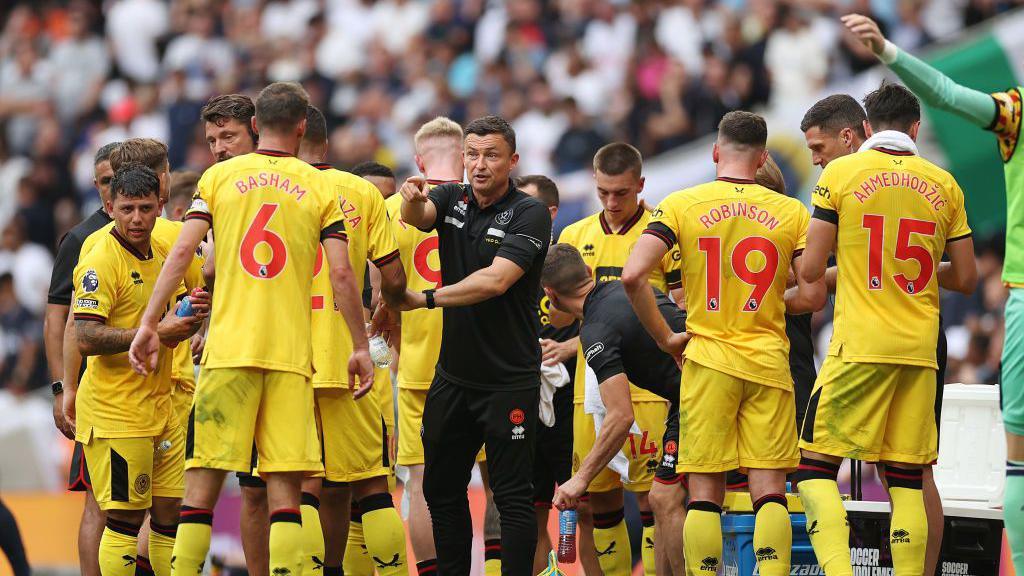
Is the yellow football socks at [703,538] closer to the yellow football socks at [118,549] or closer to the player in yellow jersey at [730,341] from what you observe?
the player in yellow jersey at [730,341]

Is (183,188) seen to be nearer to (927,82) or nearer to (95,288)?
(95,288)

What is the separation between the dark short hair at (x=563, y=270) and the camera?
27.9 feet

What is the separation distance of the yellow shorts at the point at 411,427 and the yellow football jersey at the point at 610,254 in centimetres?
91

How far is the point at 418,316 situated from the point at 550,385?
3.15ft

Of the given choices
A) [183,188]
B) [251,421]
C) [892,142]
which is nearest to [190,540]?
[251,421]

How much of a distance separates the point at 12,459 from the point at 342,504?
8267 millimetres

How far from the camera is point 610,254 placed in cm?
939

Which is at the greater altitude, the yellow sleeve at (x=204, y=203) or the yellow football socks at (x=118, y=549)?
the yellow sleeve at (x=204, y=203)

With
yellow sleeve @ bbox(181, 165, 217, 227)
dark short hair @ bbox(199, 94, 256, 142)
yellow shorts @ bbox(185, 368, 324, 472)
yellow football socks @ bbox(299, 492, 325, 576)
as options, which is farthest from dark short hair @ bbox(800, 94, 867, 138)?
yellow football socks @ bbox(299, 492, 325, 576)

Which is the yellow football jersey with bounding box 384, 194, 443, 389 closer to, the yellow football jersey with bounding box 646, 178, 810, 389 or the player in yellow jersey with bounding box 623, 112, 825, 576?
the player in yellow jersey with bounding box 623, 112, 825, 576

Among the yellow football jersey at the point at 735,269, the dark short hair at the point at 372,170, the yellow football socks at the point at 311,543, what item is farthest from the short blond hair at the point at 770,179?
the yellow football socks at the point at 311,543

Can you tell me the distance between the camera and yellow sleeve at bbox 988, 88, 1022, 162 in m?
6.46

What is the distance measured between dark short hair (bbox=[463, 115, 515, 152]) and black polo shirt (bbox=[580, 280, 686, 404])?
43.7 inches

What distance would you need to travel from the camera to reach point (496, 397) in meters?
7.77
